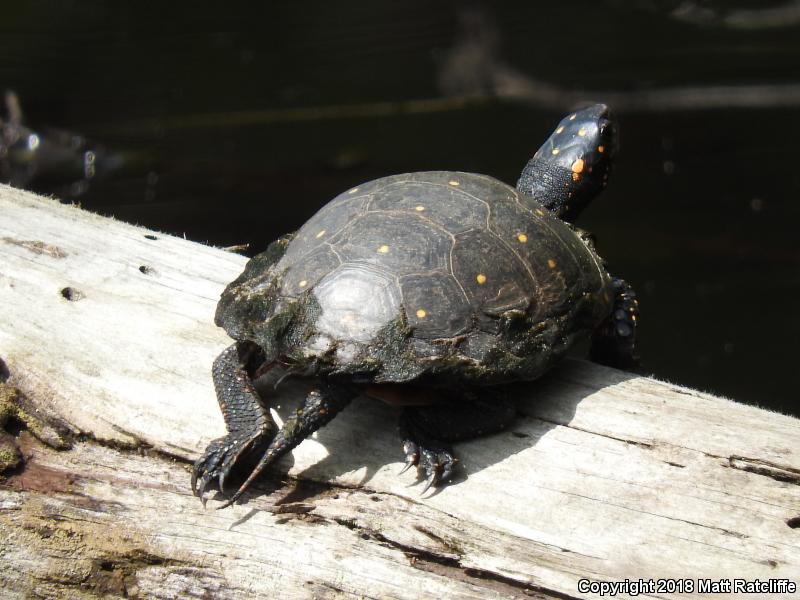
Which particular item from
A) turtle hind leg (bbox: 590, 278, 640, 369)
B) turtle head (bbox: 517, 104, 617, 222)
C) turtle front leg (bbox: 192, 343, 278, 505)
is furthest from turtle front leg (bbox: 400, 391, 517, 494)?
turtle head (bbox: 517, 104, 617, 222)

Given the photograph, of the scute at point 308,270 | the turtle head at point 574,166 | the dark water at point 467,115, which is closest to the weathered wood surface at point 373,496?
the scute at point 308,270

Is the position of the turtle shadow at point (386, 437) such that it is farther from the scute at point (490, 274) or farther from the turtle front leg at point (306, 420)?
the scute at point (490, 274)

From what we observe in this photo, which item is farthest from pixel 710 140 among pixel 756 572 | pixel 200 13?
pixel 756 572

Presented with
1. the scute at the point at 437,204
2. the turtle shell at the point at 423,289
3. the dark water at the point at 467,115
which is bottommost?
the dark water at the point at 467,115

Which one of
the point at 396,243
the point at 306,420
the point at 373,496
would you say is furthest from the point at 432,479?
the point at 396,243

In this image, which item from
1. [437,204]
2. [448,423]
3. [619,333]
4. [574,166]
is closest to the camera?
[448,423]

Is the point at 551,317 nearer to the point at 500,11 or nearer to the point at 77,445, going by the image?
the point at 77,445

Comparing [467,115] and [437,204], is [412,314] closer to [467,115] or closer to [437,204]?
[437,204]
